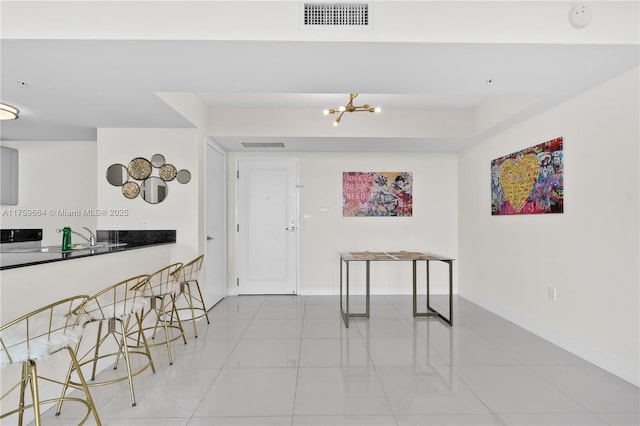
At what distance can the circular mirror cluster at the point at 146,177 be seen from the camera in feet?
13.7

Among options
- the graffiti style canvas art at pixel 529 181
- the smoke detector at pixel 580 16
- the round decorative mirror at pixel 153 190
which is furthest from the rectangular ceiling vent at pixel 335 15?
the round decorative mirror at pixel 153 190

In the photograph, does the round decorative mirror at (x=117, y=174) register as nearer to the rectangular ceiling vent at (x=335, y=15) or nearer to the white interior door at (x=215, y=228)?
the white interior door at (x=215, y=228)

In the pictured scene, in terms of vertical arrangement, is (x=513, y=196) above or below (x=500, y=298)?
above

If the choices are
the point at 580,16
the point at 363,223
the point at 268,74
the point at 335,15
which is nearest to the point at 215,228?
the point at 363,223

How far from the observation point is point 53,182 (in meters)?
4.92

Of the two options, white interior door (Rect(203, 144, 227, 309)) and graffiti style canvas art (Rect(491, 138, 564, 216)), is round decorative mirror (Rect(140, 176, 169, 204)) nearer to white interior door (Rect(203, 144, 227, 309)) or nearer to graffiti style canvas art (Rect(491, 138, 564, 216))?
white interior door (Rect(203, 144, 227, 309))

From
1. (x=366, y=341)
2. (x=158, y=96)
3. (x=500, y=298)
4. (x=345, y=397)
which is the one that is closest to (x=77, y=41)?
(x=158, y=96)

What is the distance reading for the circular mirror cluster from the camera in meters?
4.16

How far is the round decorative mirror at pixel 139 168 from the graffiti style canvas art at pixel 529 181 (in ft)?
13.7

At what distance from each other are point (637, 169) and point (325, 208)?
3733mm

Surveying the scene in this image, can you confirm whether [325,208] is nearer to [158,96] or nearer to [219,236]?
[219,236]

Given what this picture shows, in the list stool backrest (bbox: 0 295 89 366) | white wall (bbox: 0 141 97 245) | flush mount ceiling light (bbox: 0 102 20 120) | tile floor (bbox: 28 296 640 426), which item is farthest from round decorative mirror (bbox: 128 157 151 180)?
stool backrest (bbox: 0 295 89 366)

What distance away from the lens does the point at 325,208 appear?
559cm

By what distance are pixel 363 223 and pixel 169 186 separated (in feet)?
9.35
